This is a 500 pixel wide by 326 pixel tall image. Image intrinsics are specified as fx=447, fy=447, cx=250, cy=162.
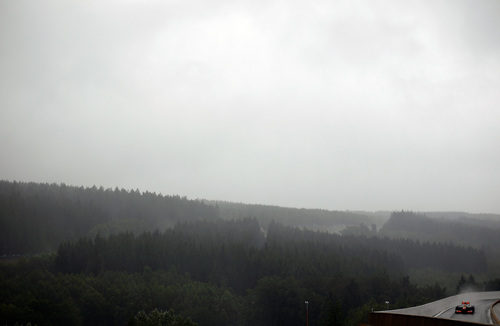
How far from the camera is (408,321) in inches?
917

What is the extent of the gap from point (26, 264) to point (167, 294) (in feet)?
200

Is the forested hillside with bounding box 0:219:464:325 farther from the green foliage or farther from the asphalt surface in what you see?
the asphalt surface

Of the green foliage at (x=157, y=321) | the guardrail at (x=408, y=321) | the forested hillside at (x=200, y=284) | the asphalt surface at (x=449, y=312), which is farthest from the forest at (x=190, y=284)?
the guardrail at (x=408, y=321)

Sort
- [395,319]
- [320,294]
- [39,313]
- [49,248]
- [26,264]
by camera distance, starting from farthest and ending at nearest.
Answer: [49,248] < [26,264] < [320,294] < [39,313] < [395,319]

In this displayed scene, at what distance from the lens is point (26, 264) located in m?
144

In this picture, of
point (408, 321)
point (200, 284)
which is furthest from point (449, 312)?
point (200, 284)

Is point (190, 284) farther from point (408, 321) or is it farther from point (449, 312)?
point (408, 321)

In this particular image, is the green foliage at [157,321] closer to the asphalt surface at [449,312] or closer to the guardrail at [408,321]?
the asphalt surface at [449,312]

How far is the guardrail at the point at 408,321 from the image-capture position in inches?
773

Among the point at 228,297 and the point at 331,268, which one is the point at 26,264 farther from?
the point at 331,268

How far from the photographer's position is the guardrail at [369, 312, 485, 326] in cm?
1962

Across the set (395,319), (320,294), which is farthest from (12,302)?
(395,319)

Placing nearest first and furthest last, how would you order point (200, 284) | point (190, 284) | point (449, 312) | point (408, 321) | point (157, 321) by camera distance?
point (408, 321) → point (449, 312) → point (157, 321) → point (190, 284) → point (200, 284)

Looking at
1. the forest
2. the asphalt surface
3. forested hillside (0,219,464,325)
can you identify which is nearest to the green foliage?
the forest
